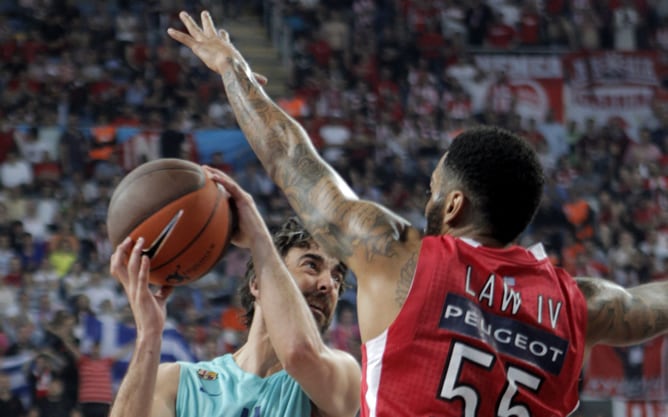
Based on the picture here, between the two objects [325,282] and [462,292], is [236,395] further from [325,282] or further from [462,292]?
[462,292]

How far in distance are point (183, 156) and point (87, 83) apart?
6.57 feet

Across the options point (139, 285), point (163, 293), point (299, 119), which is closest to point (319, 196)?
point (139, 285)

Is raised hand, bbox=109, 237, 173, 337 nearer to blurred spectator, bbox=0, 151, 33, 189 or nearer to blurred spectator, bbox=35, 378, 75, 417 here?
blurred spectator, bbox=35, 378, 75, 417

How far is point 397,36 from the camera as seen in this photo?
15.2m

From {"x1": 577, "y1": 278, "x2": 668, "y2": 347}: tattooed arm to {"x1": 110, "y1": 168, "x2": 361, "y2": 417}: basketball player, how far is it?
0.84m

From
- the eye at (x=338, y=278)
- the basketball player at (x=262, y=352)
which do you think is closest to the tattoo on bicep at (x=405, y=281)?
the basketball player at (x=262, y=352)

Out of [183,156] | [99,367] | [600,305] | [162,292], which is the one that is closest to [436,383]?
[600,305]

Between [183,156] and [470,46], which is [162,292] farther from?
[470,46]

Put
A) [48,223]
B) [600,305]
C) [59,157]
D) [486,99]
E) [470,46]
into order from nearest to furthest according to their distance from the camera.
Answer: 1. [600,305]
2. [48,223]
3. [59,157]
4. [486,99]
5. [470,46]

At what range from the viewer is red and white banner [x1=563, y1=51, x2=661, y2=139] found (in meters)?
14.8

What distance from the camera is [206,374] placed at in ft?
11.7

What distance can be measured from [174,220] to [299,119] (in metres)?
9.97

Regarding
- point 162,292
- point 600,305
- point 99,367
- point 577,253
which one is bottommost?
point 577,253

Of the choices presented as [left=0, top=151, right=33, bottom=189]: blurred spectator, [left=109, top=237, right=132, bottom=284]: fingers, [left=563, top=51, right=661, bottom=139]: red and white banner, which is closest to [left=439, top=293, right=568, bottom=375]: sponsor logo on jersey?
[left=109, top=237, right=132, bottom=284]: fingers
